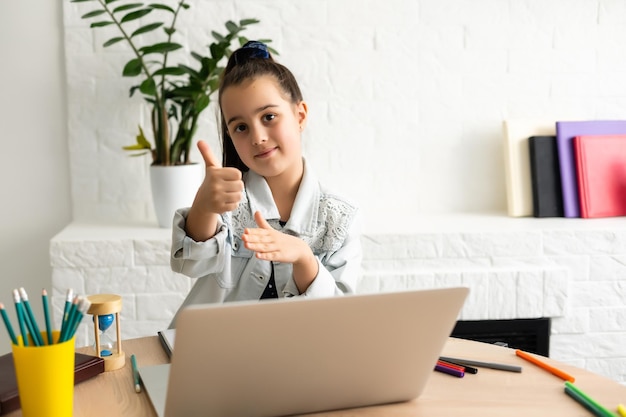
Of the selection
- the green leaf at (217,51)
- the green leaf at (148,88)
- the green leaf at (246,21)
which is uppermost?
the green leaf at (246,21)

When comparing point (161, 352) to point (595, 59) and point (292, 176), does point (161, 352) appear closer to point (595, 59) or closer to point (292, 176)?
point (292, 176)

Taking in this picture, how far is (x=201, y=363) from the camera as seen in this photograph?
82 centimetres

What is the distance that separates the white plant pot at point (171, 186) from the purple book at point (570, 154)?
45.9 inches

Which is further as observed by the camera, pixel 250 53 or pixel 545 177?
pixel 545 177

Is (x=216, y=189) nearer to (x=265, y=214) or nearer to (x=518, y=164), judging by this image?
(x=265, y=214)

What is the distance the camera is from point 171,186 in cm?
221

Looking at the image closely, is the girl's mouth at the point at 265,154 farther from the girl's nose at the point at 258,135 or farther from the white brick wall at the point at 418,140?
the white brick wall at the point at 418,140

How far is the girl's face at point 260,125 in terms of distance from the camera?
1.38m

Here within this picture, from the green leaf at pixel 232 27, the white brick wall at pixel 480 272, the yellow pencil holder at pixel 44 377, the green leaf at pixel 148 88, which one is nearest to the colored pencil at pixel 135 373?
the yellow pencil holder at pixel 44 377

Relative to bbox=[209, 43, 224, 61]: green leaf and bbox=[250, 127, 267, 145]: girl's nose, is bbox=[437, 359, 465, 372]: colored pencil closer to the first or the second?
bbox=[250, 127, 267, 145]: girl's nose

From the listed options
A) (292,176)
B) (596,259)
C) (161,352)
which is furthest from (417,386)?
(596,259)

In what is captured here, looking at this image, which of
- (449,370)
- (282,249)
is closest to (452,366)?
(449,370)

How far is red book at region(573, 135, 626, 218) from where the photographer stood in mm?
2404

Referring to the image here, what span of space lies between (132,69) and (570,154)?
1.40 m
